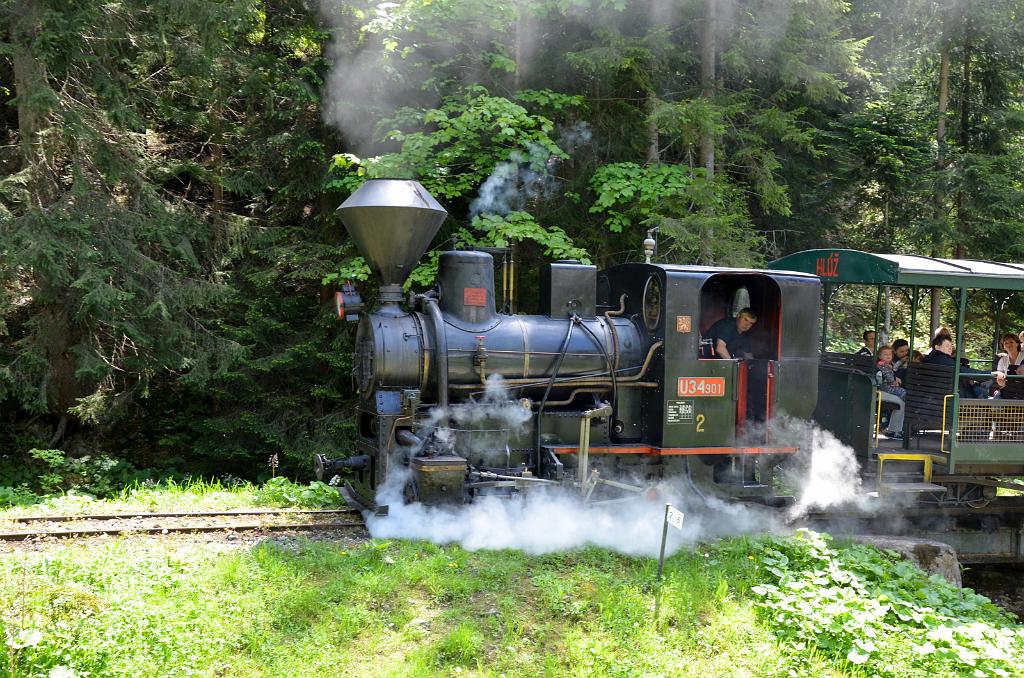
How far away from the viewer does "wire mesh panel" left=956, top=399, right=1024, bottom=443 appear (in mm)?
9195

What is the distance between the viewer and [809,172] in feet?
54.0

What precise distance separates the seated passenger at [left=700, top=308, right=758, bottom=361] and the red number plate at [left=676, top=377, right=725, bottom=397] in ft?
1.31

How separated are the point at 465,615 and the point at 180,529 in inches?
107

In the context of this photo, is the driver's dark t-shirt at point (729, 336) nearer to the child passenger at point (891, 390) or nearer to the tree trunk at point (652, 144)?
the child passenger at point (891, 390)

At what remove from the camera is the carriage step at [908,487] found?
350 inches

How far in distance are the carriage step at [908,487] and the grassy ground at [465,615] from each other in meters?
2.03

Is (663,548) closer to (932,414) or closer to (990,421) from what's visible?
(932,414)

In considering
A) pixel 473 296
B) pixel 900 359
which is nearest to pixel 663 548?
pixel 473 296

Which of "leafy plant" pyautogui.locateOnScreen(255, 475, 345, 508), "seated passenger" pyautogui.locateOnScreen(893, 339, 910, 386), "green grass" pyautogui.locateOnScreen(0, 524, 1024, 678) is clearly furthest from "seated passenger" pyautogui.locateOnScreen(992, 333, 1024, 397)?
"leafy plant" pyautogui.locateOnScreen(255, 475, 345, 508)

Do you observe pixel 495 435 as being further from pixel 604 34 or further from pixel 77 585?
pixel 604 34

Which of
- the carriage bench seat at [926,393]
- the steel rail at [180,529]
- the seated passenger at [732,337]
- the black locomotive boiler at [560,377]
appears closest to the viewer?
the steel rail at [180,529]

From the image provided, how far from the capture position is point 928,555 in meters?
7.84

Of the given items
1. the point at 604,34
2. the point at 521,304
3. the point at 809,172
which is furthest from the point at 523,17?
the point at 809,172

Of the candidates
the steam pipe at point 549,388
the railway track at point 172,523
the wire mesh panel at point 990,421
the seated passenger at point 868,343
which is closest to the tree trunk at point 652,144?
the seated passenger at point 868,343
